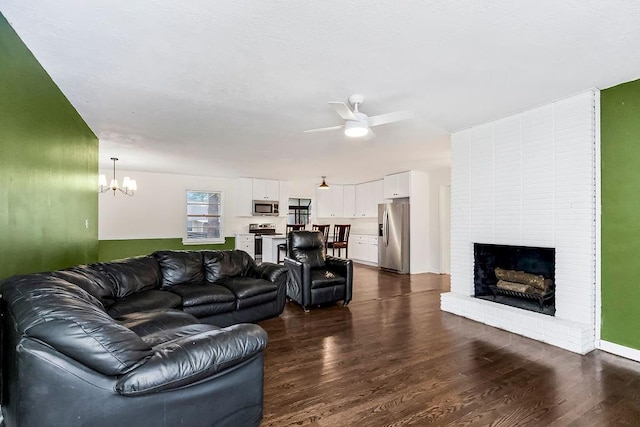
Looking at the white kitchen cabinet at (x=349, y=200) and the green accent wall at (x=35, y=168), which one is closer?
the green accent wall at (x=35, y=168)

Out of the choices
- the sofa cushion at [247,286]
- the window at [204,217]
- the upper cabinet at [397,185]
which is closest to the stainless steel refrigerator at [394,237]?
the upper cabinet at [397,185]

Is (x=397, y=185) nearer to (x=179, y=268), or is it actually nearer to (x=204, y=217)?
(x=204, y=217)

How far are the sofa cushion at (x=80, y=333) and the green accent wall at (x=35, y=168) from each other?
82cm

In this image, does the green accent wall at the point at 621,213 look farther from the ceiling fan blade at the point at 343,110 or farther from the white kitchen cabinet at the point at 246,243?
the white kitchen cabinet at the point at 246,243

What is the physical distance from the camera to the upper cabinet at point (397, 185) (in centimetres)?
729

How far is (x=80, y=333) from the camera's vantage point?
51.8 inches

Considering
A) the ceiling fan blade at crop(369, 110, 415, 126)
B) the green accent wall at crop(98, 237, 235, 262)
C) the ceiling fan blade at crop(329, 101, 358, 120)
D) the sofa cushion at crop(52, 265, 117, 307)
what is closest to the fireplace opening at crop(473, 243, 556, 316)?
the ceiling fan blade at crop(369, 110, 415, 126)

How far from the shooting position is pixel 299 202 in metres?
9.73

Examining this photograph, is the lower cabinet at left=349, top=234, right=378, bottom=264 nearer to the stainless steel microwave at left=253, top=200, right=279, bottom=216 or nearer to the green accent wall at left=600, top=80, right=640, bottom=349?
the stainless steel microwave at left=253, top=200, right=279, bottom=216

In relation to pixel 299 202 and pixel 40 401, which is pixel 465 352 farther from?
pixel 299 202

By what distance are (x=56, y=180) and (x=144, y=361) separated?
7.69 feet

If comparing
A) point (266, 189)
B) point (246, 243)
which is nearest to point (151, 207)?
point (246, 243)

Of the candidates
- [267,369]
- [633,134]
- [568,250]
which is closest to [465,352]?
[568,250]

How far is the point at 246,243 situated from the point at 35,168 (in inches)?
239
